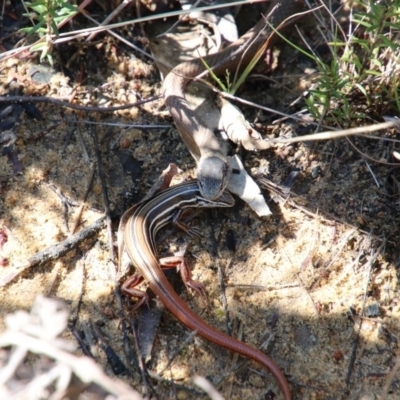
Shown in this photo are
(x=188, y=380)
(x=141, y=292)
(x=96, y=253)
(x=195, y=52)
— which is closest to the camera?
(x=188, y=380)

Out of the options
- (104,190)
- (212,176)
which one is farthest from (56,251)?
(212,176)

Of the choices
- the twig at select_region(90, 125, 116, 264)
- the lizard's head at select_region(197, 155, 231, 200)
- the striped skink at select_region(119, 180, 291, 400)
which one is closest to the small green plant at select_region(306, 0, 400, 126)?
the lizard's head at select_region(197, 155, 231, 200)

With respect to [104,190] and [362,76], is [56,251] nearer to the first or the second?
[104,190]

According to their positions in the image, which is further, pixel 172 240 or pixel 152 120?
pixel 152 120

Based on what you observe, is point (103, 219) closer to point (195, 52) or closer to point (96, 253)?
point (96, 253)

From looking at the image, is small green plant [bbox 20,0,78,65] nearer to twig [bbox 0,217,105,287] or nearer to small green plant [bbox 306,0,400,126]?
twig [bbox 0,217,105,287]

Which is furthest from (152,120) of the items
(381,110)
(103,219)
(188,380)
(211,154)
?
(188,380)
